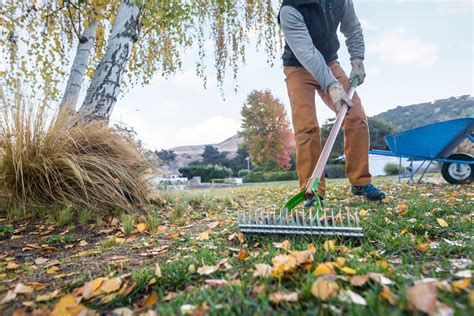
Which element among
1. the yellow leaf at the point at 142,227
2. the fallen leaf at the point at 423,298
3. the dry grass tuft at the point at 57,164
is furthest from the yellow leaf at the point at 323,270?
the dry grass tuft at the point at 57,164

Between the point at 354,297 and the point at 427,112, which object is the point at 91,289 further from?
the point at 427,112

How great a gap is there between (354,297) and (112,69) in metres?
3.23

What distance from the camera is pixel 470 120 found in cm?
423

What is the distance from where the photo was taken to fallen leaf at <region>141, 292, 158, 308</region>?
95 centimetres

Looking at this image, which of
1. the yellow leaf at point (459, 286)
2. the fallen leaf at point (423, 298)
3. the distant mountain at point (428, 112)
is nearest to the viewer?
the fallen leaf at point (423, 298)

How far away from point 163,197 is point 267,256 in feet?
7.52

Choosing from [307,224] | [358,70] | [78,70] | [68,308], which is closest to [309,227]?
[307,224]

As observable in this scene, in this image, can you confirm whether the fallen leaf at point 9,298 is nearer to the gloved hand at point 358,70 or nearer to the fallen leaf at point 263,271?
the fallen leaf at point 263,271

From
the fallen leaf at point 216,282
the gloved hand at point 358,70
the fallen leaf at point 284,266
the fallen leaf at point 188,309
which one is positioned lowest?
the fallen leaf at point 216,282

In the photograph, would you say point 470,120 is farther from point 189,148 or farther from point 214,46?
point 189,148

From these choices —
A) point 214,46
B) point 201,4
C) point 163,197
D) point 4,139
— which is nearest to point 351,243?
point 163,197

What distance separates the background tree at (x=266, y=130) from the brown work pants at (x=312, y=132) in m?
22.5

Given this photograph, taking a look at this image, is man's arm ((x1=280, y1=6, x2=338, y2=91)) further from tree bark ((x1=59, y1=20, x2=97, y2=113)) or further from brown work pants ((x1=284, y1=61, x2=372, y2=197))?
tree bark ((x1=59, y1=20, x2=97, y2=113))

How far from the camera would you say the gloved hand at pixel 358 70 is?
2641 millimetres
